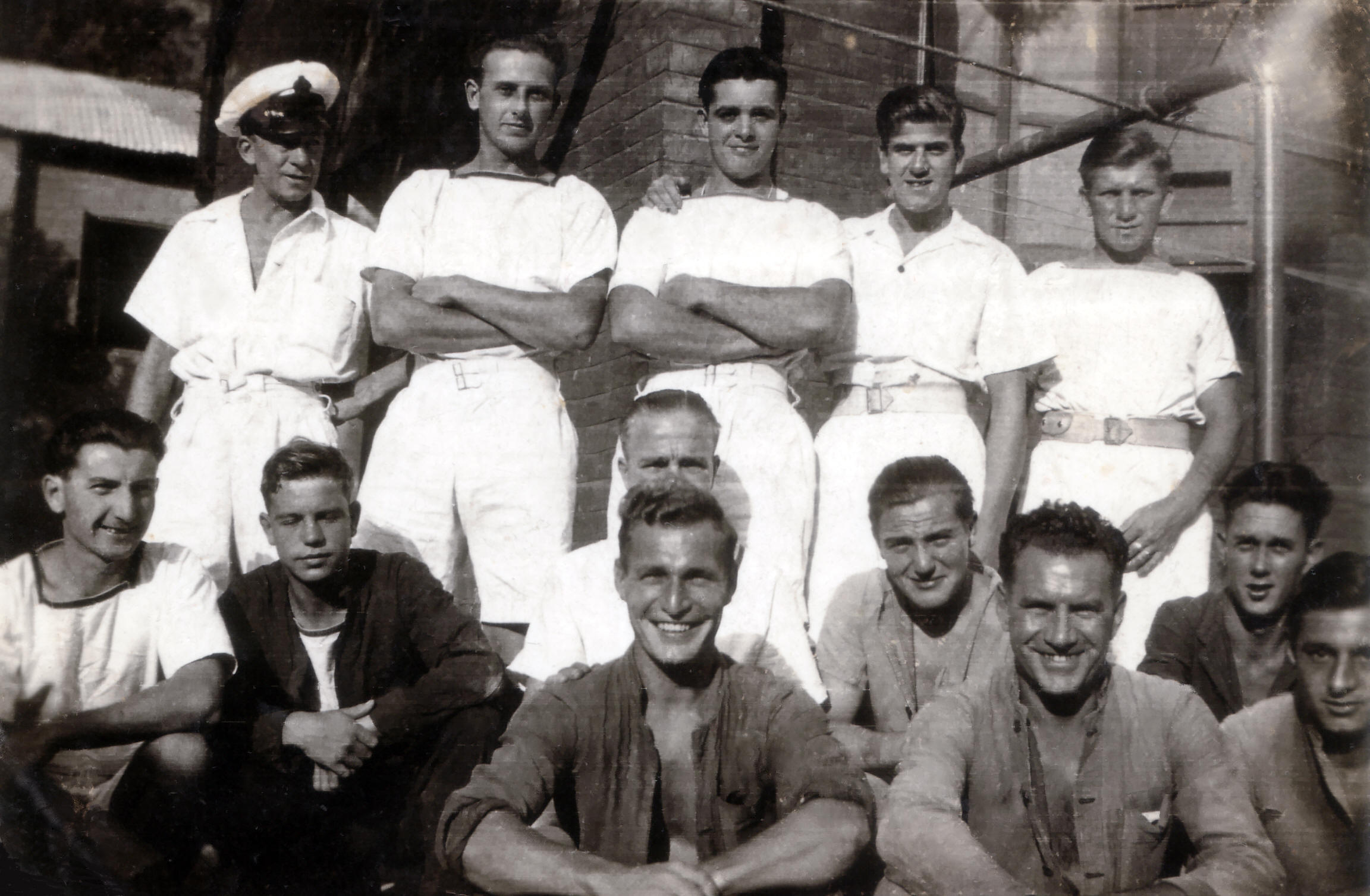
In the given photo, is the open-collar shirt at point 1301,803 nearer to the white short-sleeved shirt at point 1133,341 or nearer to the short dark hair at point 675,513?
the white short-sleeved shirt at point 1133,341

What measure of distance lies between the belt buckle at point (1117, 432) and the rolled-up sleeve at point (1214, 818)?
3.19ft

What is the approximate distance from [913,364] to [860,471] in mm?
353

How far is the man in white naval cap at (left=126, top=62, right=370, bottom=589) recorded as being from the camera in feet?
11.2

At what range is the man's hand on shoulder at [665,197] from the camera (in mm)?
3506

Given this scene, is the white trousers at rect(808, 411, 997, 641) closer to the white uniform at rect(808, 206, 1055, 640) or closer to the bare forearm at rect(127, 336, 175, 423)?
the white uniform at rect(808, 206, 1055, 640)

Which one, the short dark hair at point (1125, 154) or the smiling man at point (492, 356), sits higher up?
the short dark hair at point (1125, 154)

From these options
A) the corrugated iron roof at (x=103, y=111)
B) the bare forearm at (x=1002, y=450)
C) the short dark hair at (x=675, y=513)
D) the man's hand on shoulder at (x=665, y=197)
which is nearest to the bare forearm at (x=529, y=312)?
the man's hand on shoulder at (x=665, y=197)

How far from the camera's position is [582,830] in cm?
263

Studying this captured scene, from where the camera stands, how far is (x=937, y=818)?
241cm

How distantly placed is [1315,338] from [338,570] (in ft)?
11.5

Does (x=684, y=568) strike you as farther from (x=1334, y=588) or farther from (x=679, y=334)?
(x=1334, y=588)

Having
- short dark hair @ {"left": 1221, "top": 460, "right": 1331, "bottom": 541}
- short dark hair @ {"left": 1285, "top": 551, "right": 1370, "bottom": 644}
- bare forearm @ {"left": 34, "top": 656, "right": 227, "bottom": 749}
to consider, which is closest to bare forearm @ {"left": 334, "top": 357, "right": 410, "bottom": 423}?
bare forearm @ {"left": 34, "top": 656, "right": 227, "bottom": 749}

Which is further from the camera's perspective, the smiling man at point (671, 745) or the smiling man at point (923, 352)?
the smiling man at point (923, 352)

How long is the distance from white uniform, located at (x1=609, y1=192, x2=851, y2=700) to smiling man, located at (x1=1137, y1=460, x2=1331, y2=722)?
1013 mm
